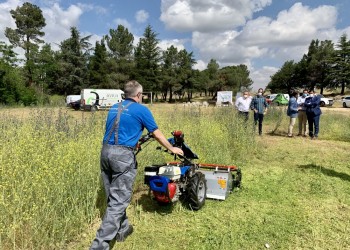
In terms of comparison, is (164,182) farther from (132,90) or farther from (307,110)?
(307,110)

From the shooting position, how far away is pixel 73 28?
152ft

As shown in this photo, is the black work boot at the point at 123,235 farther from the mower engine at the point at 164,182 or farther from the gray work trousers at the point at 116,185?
the mower engine at the point at 164,182

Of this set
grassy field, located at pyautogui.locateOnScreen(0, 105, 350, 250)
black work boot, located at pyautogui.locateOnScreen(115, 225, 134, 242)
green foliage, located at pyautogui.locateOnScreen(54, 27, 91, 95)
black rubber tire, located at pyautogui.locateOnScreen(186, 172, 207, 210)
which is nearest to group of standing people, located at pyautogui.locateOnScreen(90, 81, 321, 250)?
black work boot, located at pyautogui.locateOnScreen(115, 225, 134, 242)

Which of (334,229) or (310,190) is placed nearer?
(334,229)

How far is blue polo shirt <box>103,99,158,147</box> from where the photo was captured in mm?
3107

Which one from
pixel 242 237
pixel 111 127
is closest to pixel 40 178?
pixel 111 127

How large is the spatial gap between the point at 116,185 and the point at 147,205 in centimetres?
141

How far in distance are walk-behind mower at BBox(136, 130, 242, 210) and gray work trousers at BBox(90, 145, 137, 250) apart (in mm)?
433

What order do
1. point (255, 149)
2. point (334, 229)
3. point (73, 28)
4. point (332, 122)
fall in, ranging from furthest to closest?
point (73, 28) < point (332, 122) < point (255, 149) < point (334, 229)

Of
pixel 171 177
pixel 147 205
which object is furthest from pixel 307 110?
pixel 171 177

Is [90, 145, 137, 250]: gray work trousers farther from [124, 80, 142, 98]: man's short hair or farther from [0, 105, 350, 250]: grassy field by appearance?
[124, 80, 142, 98]: man's short hair

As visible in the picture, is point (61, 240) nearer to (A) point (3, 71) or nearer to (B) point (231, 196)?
(B) point (231, 196)

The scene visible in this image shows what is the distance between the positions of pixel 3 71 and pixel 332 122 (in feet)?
96.7

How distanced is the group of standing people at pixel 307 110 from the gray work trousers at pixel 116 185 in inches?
344
